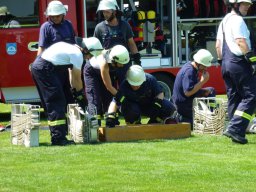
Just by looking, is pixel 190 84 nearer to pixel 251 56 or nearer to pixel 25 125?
pixel 251 56

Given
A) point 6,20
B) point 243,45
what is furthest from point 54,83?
point 6,20

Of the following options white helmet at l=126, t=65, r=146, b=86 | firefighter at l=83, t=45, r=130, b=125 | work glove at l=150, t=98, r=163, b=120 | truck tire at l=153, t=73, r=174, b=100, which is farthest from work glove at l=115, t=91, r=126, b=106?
truck tire at l=153, t=73, r=174, b=100

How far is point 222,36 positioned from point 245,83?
2.39 feet

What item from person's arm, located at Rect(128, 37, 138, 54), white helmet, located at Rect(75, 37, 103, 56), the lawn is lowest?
the lawn

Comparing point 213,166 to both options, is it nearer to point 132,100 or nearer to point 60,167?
point 60,167

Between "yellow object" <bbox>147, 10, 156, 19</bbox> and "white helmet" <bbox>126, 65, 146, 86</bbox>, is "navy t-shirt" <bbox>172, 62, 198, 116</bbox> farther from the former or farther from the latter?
"yellow object" <bbox>147, 10, 156, 19</bbox>

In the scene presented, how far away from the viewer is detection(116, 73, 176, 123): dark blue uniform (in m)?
11.7

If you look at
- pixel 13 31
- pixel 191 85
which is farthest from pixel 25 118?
pixel 13 31

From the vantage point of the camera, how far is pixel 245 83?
423 inches

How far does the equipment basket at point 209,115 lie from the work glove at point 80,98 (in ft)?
5.06

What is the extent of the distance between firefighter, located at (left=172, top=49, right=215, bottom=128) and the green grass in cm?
98

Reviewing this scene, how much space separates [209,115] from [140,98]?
3.11 feet

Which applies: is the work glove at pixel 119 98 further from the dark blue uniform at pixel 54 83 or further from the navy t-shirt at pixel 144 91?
the dark blue uniform at pixel 54 83

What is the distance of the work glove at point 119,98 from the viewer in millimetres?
11617
